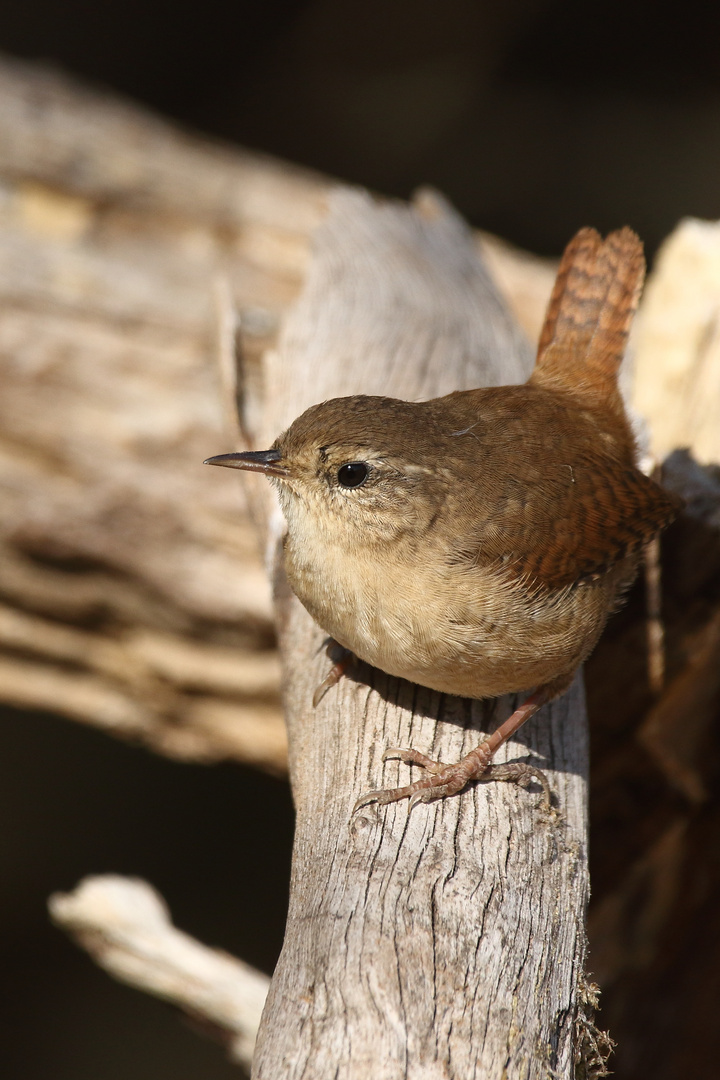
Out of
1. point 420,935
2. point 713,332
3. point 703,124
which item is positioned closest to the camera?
point 420,935

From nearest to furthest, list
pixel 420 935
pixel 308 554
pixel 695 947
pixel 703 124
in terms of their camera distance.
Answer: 1. pixel 420 935
2. pixel 308 554
3. pixel 695 947
4. pixel 703 124

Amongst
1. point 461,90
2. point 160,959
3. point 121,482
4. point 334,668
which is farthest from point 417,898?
point 461,90

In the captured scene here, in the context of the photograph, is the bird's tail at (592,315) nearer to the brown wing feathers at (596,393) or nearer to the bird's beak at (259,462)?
the brown wing feathers at (596,393)

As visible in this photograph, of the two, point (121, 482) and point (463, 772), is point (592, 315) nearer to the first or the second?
point (463, 772)

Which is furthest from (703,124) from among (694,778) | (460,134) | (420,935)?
(420,935)

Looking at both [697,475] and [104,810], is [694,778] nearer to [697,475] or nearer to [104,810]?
[697,475]

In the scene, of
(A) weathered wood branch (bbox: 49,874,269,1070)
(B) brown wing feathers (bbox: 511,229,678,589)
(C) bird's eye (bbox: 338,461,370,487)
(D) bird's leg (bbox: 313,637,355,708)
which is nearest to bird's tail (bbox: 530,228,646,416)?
(B) brown wing feathers (bbox: 511,229,678,589)

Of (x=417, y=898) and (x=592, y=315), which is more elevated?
(x=592, y=315)
